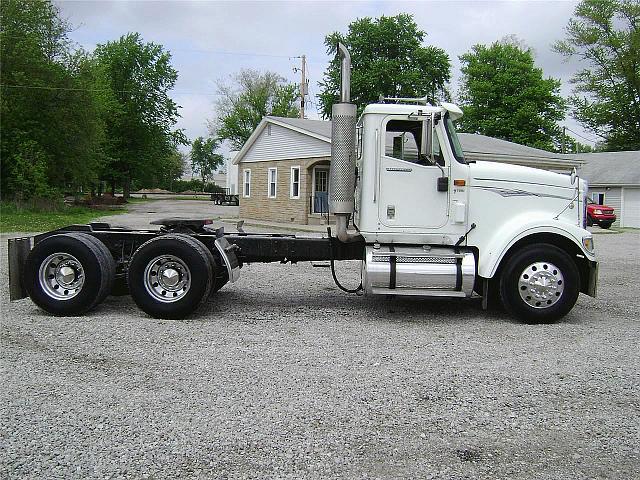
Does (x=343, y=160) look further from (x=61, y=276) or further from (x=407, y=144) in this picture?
(x=61, y=276)

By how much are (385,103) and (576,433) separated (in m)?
5.17

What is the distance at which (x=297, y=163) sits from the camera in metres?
28.8

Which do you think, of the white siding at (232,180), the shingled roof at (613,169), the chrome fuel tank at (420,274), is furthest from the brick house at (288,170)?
the white siding at (232,180)

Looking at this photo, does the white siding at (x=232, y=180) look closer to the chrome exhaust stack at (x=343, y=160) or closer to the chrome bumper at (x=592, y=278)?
the chrome exhaust stack at (x=343, y=160)

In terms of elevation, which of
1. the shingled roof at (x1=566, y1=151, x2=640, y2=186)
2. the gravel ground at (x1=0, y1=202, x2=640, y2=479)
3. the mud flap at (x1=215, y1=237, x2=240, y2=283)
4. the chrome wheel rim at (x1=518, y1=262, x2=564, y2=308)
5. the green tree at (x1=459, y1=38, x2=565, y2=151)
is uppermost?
the green tree at (x1=459, y1=38, x2=565, y2=151)

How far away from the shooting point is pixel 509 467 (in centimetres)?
398

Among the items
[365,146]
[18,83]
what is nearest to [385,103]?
[365,146]

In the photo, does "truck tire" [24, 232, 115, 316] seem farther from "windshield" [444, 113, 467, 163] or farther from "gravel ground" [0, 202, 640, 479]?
"windshield" [444, 113, 467, 163]

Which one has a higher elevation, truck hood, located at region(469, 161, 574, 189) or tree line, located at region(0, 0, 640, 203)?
tree line, located at region(0, 0, 640, 203)

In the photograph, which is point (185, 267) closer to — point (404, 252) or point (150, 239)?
point (150, 239)

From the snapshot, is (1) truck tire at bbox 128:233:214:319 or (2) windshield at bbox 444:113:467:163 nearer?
(1) truck tire at bbox 128:233:214:319

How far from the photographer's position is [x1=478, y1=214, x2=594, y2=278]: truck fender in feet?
25.6

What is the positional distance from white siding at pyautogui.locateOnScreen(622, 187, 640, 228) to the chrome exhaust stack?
112ft

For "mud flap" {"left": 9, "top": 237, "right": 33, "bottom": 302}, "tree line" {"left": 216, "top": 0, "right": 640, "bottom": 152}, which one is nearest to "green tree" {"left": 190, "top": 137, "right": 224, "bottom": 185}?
"tree line" {"left": 216, "top": 0, "right": 640, "bottom": 152}
